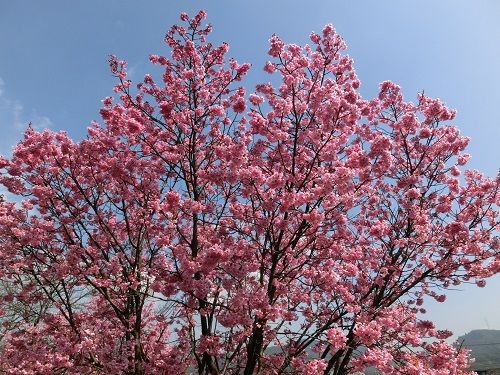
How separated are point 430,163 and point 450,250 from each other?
2.65m

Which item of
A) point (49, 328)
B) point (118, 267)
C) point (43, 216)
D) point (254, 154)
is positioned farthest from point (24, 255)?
point (254, 154)

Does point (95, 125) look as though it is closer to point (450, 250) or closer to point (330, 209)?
point (330, 209)

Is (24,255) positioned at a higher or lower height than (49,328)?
higher

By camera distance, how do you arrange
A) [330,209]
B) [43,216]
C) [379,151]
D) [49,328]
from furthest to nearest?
1. [43,216]
2. [49,328]
3. [379,151]
4. [330,209]

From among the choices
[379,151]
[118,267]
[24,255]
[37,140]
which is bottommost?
[118,267]

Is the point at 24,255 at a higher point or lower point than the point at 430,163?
lower

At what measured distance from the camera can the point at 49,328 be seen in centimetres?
1016

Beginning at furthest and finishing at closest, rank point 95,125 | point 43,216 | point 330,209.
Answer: point 95,125 < point 43,216 < point 330,209

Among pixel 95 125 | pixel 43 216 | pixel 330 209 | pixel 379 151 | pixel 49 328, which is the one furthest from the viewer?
pixel 95 125

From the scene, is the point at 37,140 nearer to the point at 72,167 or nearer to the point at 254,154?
the point at 72,167

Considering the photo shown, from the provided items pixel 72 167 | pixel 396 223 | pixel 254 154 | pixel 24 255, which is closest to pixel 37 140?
pixel 72 167

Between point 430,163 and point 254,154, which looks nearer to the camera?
point 254,154

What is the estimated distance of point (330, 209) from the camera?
853cm

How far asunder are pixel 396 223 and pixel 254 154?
14.7ft
